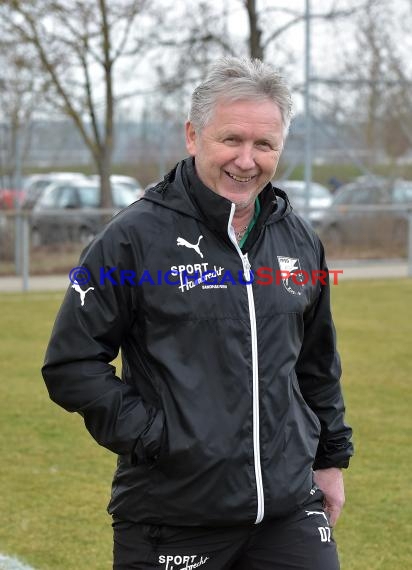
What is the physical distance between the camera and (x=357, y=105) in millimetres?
22328

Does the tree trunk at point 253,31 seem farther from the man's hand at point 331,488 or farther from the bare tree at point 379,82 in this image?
the man's hand at point 331,488

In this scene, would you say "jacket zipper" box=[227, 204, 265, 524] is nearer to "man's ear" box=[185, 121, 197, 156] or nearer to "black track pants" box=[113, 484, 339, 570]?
"black track pants" box=[113, 484, 339, 570]

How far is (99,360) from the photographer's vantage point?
9.28 feet

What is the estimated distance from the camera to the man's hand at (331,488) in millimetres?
3260

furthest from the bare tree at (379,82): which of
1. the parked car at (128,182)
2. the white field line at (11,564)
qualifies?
the white field line at (11,564)

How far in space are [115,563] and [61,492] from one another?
11.1 feet

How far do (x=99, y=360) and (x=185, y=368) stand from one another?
23cm

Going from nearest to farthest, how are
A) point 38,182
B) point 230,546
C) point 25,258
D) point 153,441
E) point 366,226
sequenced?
point 153,441 → point 230,546 → point 25,258 → point 366,226 → point 38,182

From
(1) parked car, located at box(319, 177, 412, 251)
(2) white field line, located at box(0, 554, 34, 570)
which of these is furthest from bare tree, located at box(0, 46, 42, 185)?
(2) white field line, located at box(0, 554, 34, 570)

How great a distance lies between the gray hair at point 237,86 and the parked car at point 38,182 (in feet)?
68.5

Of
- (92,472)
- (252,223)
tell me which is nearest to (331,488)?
(252,223)

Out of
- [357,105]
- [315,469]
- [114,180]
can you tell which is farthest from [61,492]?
[114,180]

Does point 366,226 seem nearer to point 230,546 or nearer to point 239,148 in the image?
point 239,148

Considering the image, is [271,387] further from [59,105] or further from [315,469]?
[59,105]
